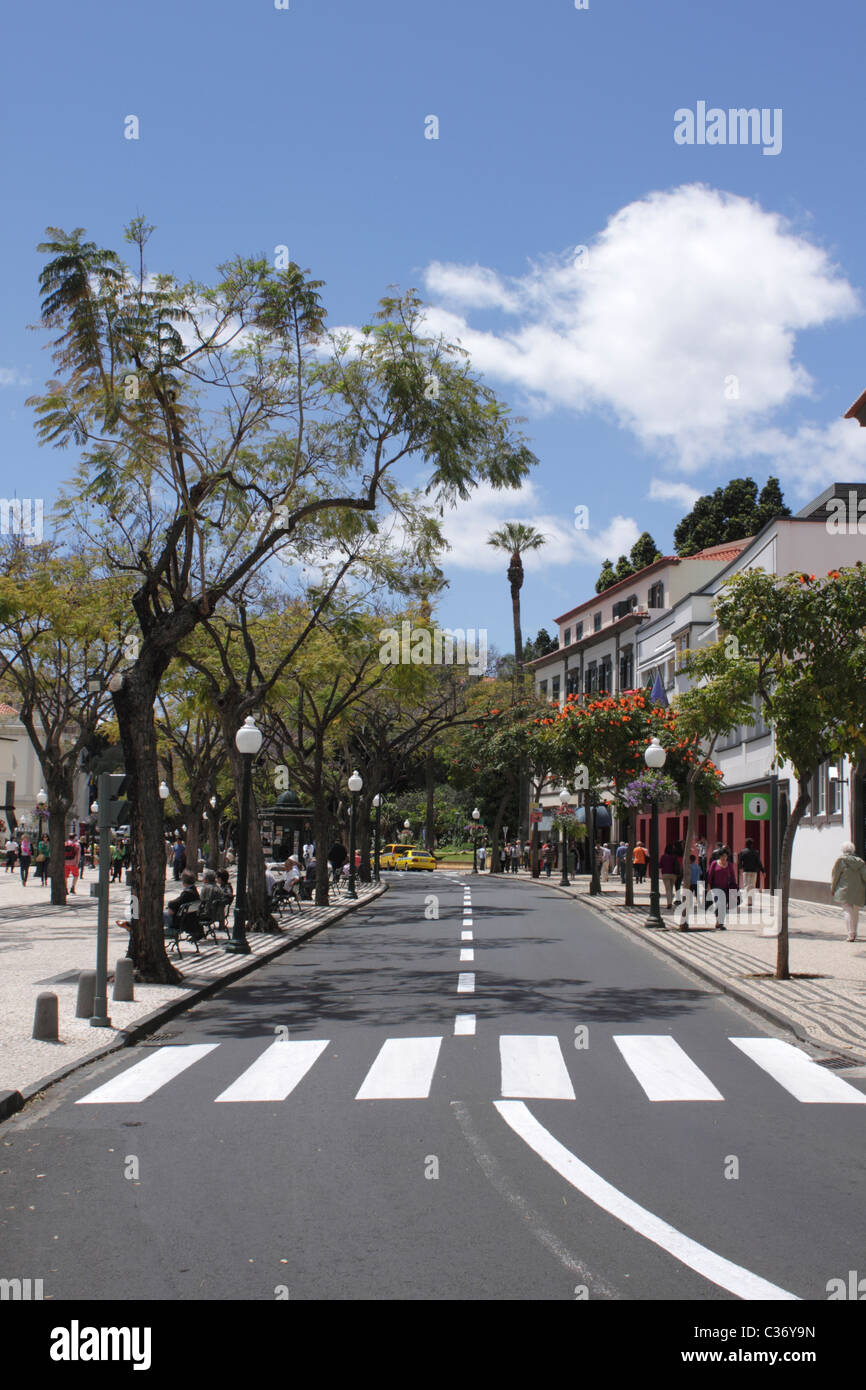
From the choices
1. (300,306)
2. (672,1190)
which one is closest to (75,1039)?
(672,1190)

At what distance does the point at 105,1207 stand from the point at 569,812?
41362 millimetres

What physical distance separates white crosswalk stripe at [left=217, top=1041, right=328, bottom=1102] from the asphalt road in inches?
1.6

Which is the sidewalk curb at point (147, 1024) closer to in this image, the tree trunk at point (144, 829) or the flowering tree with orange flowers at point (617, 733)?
the tree trunk at point (144, 829)

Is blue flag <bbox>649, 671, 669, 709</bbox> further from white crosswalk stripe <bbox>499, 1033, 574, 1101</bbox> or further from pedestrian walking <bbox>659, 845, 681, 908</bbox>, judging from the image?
white crosswalk stripe <bbox>499, 1033, 574, 1101</bbox>

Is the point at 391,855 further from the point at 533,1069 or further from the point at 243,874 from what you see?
the point at 533,1069

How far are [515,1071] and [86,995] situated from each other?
5233mm

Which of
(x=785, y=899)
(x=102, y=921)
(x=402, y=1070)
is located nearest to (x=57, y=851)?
(x=102, y=921)

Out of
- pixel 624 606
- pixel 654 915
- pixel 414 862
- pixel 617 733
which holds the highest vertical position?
pixel 624 606

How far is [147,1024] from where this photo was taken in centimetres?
1332

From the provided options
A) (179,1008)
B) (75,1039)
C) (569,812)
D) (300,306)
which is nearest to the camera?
(75,1039)

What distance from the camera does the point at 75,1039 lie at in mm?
12211

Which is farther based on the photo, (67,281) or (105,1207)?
(67,281)
